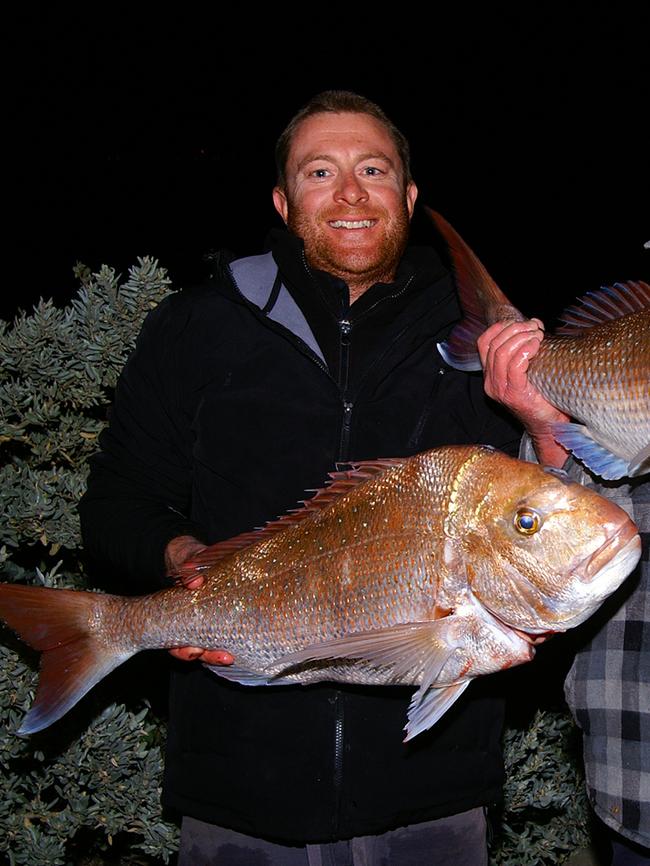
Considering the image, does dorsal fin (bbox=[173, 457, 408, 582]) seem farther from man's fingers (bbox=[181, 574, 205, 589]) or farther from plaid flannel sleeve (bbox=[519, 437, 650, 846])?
plaid flannel sleeve (bbox=[519, 437, 650, 846])

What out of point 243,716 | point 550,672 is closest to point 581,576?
point 243,716

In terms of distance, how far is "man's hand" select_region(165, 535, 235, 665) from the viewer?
8.87 feet

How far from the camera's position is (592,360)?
2809 millimetres

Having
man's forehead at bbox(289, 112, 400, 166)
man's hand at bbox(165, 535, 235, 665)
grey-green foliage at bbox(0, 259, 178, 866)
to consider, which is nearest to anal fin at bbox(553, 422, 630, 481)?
man's hand at bbox(165, 535, 235, 665)

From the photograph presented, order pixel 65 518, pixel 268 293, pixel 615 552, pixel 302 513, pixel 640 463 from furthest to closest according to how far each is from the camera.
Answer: pixel 65 518 → pixel 268 293 → pixel 302 513 → pixel 640 463 → pixel 615 552

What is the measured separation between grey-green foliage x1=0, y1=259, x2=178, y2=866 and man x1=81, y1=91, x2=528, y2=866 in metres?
0.86

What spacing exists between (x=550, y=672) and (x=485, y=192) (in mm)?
27800

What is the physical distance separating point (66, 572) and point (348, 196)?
2.39m

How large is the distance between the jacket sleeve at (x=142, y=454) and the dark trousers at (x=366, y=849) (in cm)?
97

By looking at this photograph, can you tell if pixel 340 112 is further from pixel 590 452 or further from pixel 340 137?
pixel 590 452

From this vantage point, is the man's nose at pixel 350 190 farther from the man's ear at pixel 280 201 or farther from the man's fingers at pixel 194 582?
the man's fingers at pixel 194 582

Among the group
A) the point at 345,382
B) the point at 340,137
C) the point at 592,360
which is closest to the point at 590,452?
the point at 592,360

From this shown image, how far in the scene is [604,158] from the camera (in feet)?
98.6

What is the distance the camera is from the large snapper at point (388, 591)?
2225mm
